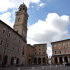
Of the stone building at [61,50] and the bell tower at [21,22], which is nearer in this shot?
the bell tower at [21,22]

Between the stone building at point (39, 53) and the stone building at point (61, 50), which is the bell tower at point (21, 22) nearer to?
the stone building at point (39, 53)

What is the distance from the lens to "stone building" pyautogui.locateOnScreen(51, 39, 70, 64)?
4385 cm

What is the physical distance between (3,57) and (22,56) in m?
13.8

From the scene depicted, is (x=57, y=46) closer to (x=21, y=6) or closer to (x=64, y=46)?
(x=64, y=46)

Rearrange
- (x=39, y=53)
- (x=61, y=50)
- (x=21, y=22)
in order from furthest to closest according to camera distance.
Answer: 1. (x=39, y=53)
2. (x=61, y=50)
3. (x=21, y=22)

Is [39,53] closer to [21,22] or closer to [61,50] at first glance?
[61,50]

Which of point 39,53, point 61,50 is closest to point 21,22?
point 61,50

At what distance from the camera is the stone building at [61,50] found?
43.8 metres

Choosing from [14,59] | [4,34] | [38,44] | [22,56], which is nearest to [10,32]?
[4,34]

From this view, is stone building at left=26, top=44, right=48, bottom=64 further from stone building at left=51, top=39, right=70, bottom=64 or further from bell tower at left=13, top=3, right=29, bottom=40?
bell tower at left=13, top=3, right=29, bottom=40

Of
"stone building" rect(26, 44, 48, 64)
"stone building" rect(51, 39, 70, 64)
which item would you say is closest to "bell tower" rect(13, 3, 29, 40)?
"stone building" rect(26, 44, 48, 64)

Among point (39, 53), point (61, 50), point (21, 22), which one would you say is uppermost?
point (21, 22)

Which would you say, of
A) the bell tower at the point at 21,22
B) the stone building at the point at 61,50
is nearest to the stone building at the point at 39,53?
the stone building at the point at 61,50

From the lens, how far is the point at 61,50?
46.2m
